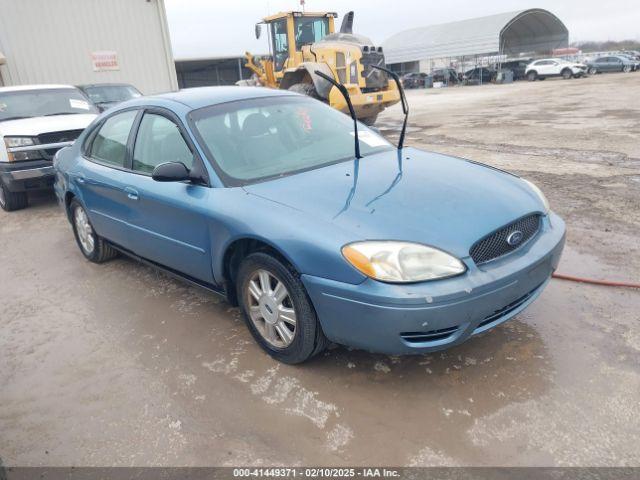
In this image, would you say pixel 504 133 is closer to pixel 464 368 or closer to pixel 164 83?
pixel 464 368

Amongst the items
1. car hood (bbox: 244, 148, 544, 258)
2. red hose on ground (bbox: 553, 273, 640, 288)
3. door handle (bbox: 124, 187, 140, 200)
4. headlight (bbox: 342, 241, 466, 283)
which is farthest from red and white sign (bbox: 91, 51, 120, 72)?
headlight (bbox: 342, 241, 466, 283)

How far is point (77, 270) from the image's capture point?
4.79 metres

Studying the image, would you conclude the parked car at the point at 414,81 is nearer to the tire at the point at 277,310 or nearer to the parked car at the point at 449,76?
the parked car at the point at 449,76

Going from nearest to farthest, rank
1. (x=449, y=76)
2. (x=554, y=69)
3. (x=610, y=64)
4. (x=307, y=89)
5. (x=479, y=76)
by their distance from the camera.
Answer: (x=307, y=89), (x=554, y=69), (x=610, y=64), (x=479, y=76), (x=449, y=76)

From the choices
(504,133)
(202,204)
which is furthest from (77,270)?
(504,133)

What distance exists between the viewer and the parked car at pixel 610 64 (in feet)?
117

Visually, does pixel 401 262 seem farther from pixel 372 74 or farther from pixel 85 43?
pixel 85 43

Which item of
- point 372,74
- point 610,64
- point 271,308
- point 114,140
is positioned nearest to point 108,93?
point 372,74

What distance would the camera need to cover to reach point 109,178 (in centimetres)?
405

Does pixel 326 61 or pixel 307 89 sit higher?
pixel 326 61

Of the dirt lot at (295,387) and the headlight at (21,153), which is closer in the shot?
the dirt lot at (295,387)

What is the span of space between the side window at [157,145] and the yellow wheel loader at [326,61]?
7104 mm

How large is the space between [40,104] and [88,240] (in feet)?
14.1

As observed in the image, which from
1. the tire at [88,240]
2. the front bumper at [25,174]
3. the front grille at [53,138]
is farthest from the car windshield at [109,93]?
the tire at [88,240]
